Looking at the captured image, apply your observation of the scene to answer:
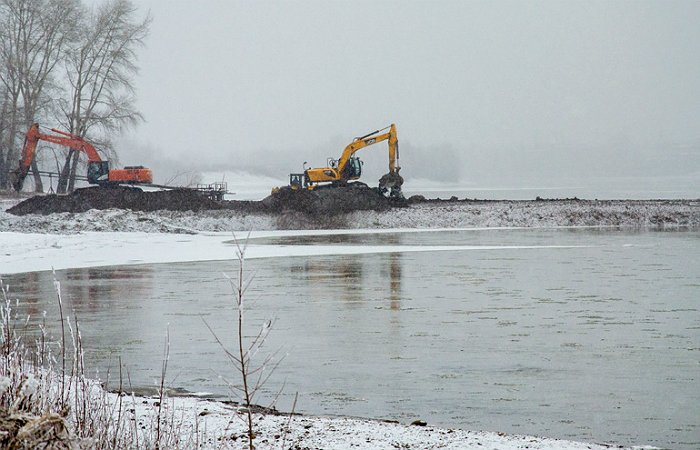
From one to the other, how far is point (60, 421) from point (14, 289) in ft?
52.8

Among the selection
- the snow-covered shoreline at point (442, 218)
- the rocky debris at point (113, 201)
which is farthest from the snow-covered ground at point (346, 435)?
the rocky debris at point (113, 201)

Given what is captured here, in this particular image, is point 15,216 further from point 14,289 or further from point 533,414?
point 533,414

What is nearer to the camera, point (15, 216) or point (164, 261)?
point (164, 261)

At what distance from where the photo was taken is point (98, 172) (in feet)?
175

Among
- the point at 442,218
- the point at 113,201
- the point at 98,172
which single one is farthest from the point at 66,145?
the point at 442,218

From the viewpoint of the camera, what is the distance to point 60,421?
135 inches

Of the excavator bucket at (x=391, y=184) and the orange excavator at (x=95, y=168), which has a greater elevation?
the orange excavator at (x=95, y=168)

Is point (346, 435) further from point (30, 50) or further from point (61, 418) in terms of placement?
point (30, 50)

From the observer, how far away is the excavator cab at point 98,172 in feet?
174

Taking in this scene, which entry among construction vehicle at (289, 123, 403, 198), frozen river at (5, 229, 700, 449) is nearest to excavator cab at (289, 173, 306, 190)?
construction vehicle at (289, 123, 403, 198)

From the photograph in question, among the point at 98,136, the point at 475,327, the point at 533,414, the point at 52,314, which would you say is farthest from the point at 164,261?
the point at 98,136

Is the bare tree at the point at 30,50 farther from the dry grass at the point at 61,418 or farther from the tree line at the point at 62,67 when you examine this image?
the dry grass at the point at 61,418

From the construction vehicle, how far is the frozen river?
24.5 metres

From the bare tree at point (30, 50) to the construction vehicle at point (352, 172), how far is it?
→ 19.0 metres
